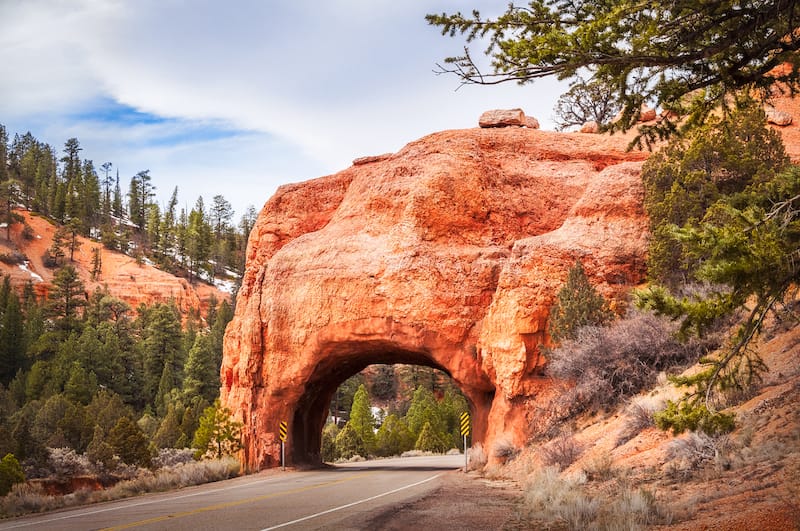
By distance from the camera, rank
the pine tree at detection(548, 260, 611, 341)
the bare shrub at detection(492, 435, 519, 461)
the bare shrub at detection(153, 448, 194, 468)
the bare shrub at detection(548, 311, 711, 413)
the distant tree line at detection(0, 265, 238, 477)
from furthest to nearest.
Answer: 1. the distant tree line at detection(0, 265, 238, 477)
2. the bare shrub at detection(153, 448, 194, 468)
3. the bare shrub at detection(492, 435, 519, 461)
4. the pine tree at detection(548, 260, 611, 341)
5. the bare shrub at detection(548, 311, 711, 413)

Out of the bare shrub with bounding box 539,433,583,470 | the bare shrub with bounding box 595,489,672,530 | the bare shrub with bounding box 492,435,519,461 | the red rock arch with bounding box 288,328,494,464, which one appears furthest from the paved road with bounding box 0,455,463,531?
the red rock arch with bounding box 288,328,494,464

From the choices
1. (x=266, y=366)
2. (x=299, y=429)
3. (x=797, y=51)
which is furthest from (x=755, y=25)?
(x=299, y=429)

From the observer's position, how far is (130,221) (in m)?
144

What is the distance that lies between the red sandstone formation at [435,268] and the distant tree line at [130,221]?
274 feet

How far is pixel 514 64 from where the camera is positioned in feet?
25.1

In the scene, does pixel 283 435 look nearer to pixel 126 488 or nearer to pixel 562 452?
pixel 126 488

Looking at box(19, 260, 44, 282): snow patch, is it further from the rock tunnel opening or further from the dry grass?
the dry grass

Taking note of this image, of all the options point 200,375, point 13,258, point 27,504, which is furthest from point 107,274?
point 27,504

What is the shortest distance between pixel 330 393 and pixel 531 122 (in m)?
16.1

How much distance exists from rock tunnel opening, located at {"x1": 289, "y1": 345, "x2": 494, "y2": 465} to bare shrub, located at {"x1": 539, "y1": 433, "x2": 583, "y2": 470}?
8.53m

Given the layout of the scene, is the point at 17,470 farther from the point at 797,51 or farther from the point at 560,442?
the point at 797,51

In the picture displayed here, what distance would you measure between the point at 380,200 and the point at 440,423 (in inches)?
1253

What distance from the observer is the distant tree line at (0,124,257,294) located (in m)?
114

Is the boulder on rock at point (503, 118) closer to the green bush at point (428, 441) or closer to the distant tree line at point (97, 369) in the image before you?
the distant tree line at point (97, 369)
